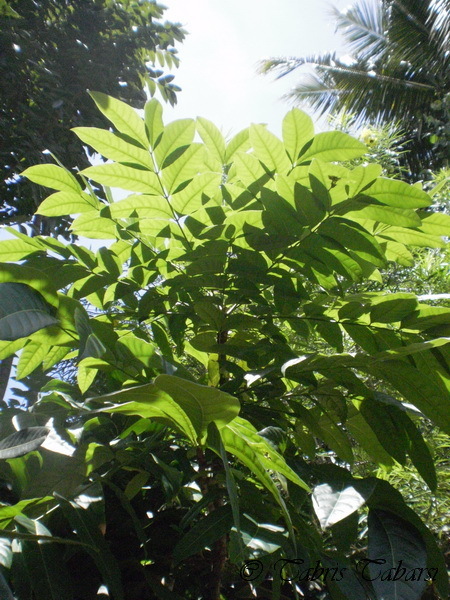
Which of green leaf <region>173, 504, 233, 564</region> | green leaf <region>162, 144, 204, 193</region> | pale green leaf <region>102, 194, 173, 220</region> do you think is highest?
green leaf <region>162, 144, 204, 193</region>

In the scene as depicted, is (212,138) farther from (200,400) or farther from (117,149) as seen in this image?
(200,400)

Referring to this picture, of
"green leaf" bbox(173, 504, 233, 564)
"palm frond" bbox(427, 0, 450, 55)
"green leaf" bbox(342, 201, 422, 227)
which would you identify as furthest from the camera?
"palm frond" bbox(427, 0, 450, 55)

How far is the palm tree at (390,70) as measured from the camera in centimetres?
728

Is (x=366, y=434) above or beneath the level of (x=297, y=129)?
beneath

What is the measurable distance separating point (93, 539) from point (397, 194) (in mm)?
462

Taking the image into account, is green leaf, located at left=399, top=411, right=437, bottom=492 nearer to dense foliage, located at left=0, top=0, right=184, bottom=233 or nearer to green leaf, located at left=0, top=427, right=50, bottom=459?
green leaf, located at left=0, top=427, right=50, bottom=459

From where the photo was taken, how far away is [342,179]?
56 centimetres

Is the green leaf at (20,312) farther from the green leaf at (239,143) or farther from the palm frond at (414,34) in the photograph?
the palm frond at (414,34)

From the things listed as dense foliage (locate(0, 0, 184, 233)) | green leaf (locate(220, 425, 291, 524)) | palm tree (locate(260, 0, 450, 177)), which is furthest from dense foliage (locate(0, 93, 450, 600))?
palm tree (locate(260, 0, 450, 177))

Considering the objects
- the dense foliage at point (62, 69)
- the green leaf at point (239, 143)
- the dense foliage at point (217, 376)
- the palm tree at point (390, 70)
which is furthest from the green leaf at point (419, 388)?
the palm tree at point (390, 70)

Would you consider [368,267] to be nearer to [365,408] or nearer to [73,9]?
[365,408]

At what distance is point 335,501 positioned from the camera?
0.42 metres

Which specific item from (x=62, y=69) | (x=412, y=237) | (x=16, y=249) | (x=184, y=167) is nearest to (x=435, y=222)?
(x=412, y=237)

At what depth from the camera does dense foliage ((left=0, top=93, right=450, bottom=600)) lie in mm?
419
